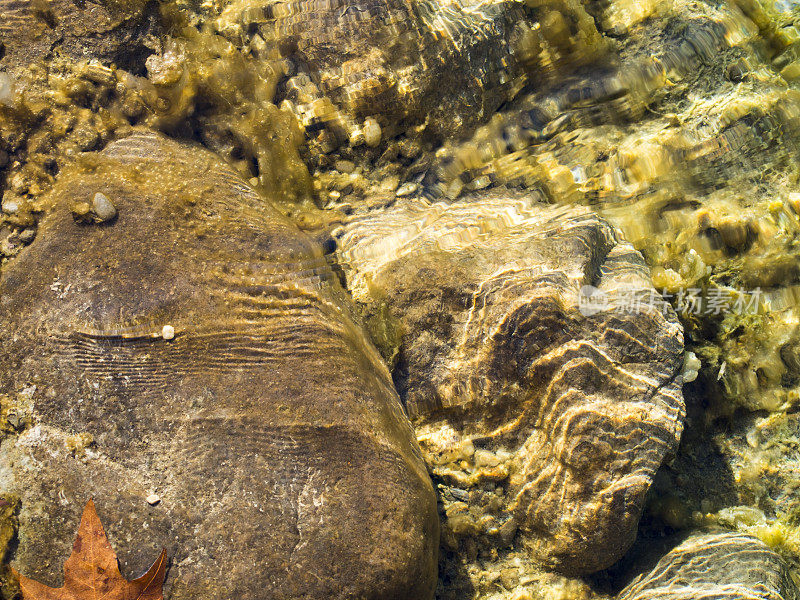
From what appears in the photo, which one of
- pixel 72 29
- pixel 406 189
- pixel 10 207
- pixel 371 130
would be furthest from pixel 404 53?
pixel 10 207

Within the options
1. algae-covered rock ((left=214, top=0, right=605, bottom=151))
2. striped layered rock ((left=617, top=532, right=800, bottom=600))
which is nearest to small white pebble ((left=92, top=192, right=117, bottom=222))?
algae-covered rock ((left=214, top=0, right=605, bottom=151))

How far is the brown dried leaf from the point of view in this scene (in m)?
2.17

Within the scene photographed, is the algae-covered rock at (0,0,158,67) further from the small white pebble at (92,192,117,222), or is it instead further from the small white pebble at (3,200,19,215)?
the small white pebble at (92,192,117,222)

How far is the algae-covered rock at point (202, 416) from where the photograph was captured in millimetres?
2299

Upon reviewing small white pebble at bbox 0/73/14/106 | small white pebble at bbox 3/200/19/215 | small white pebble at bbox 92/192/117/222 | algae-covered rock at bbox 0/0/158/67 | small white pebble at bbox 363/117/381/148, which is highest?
algae-covered rock at bbox 0/0/158/67

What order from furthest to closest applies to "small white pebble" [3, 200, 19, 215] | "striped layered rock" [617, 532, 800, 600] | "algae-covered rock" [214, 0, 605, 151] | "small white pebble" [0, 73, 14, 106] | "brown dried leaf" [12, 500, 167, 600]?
"algae-covered rock" [214, 0, 605, 151]
"small white pebble" [0, 73, 14, 106]
"small white pebble" [3, 200, 19, 215]
"striped layered rock" [617, 532, 800, 600]
"brown dried leaf" [12, 500, 167, 600]

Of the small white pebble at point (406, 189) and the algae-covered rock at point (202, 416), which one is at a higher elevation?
the small white pebble at point (406, 189)

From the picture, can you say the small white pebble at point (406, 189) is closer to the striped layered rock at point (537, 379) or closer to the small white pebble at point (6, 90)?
the striped layered rock at point (537, 379)

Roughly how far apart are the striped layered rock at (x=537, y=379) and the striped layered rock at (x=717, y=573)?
0.27 meters

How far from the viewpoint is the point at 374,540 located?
2.38m

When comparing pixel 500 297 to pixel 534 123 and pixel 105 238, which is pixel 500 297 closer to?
pixel 534 123

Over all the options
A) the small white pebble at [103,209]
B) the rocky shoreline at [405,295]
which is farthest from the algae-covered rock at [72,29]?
the small white pebble at [103,209]

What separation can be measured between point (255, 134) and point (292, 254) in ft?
3.93

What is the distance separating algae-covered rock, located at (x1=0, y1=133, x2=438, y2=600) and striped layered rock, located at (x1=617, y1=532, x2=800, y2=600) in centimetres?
A: 136
